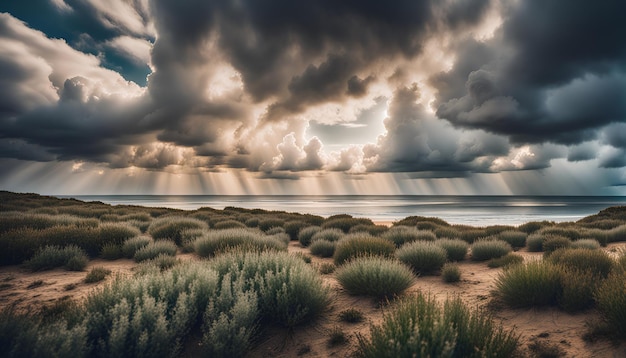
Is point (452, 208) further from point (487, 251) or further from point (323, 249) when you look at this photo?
point (323, 249)

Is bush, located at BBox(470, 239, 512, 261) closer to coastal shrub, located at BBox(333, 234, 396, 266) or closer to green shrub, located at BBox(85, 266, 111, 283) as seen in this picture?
coastal shrub, located at BBox(333, 234, 396, 266)

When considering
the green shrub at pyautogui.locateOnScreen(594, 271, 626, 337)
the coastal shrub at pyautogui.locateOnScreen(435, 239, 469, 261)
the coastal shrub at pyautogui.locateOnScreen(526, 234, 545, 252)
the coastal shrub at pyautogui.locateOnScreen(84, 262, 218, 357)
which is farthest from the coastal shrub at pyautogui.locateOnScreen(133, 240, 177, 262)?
the coastal shrub at pyautogui.locateOnScreen(526, 234, 545, 252)

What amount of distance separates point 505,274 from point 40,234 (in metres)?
12.8

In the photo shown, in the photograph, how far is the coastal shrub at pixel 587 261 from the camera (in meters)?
6.07

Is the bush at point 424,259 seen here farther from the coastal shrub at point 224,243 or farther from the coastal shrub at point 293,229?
the coastal shrub at point 293,229

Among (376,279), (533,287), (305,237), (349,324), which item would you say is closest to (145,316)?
(349,324)

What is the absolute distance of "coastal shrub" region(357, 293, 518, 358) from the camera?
3.08 metres

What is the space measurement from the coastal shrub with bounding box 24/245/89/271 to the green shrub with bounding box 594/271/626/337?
36.4 feet

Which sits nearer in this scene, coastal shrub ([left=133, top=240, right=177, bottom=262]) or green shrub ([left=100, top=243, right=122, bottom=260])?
coastal shrub ([left=133, top=240, right=177, bottom=262])

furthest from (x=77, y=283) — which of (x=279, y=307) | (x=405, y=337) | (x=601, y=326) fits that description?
(x=601, y=326)

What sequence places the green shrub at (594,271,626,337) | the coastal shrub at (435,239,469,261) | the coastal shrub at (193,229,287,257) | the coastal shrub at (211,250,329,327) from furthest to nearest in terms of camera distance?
the coastal shrub at (435,239,469,261)
the coastal shrub at (193,229,287,257)
the coastal shrub at (211,250,329,327)
the green shrub at (594,271,626,337)

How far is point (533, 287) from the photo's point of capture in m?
5.15

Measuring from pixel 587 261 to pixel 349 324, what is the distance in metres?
5.40

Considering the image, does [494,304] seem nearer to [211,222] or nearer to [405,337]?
[405,337]
